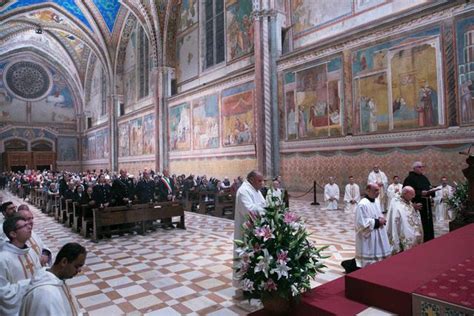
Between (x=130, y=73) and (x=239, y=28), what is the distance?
1414 cm

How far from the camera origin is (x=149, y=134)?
2381 centimetres

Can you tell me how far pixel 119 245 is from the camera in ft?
24.6

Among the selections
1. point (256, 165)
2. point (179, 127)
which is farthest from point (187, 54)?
point (256, 165)

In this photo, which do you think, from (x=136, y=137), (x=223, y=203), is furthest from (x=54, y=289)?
(x=136, y=137)

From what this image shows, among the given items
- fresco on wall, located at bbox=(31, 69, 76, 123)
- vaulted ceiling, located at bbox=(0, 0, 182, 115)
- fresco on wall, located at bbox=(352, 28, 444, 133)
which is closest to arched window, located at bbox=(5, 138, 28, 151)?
fresco on wall, located at bbox=(31, 69, 76, 123)

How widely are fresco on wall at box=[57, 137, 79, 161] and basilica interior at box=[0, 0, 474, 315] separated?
36.1 ft

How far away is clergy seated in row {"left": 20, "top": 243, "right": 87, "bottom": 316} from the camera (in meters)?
1.81

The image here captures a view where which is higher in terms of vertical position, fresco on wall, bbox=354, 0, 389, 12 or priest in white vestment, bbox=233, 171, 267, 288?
fresco on wall, bbox=354, 0, 389, 12

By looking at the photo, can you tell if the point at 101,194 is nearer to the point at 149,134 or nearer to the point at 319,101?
the point at 319,101

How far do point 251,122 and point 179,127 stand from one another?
6845mm

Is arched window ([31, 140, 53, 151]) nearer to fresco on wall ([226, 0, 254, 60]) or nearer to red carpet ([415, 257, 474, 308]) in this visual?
fresco on wall ([226, 0, 254, 60])

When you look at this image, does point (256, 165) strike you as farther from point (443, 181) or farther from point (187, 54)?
point (187, 54)

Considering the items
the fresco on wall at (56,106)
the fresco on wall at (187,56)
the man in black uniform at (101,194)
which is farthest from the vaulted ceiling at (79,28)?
the man in black uniform at (101,194)

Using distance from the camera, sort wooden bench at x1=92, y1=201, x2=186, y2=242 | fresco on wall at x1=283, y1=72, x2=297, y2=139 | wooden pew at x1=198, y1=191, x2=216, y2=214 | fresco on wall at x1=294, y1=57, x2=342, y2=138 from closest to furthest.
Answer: wooden bench at x1=92, y1=201, x2=186, y2=242, wooden pew at x1=198, y1=191, x2=216, y2=214, fresco on wall at x1=294, y1=57, x2=342, y2=138, fresco on wall at x1=283, y1=72, x2=297, y2=139
